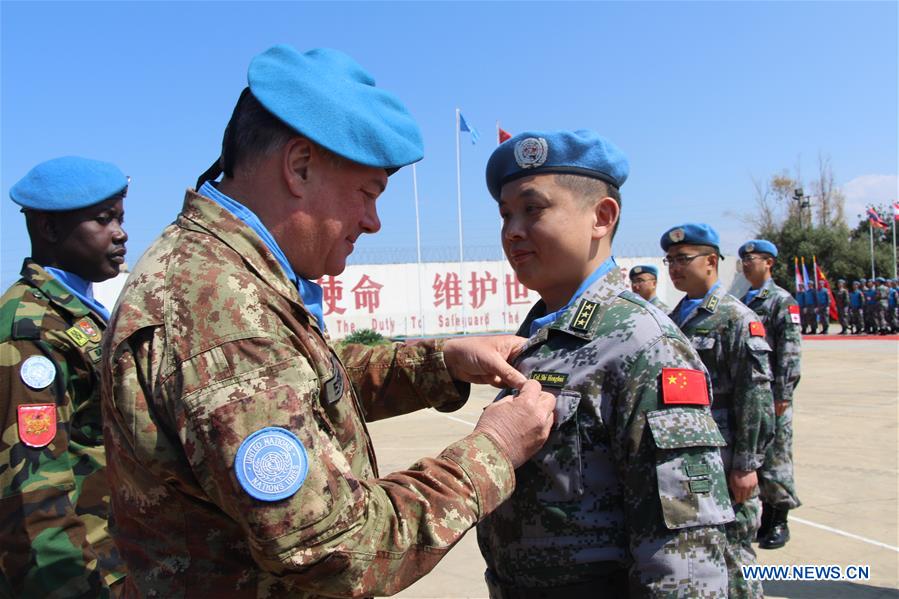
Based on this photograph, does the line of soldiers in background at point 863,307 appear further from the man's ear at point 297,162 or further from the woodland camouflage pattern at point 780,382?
the man's ear at point 297,162

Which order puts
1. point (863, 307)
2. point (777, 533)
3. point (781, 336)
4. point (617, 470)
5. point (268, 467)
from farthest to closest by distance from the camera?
point (863, 307) < point (781, 336) < point (777, 533) < point (617, 470) < point (268, 467)

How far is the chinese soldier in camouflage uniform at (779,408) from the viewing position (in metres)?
5.14

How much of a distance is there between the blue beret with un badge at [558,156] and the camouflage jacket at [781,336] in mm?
3823

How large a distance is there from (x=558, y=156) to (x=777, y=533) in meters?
4.21

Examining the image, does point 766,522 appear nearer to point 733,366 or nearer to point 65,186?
point 733,366

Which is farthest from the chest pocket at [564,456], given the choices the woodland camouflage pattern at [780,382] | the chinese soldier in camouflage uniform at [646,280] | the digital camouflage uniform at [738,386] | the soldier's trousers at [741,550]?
the chinese soldier in camouflage uniform at [646,280]

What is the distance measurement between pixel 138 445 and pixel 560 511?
1133 millimetres

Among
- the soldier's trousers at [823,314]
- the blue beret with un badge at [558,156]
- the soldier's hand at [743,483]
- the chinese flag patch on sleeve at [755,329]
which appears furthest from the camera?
the soldier's trousers at [823,314]

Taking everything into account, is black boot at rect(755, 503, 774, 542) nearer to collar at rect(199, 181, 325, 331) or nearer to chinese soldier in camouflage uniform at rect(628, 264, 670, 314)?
chinese soldier in camouflage uniform at rect(628, 264, 670, 314)

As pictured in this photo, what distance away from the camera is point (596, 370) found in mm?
1918

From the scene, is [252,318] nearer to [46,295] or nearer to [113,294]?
[46,295]

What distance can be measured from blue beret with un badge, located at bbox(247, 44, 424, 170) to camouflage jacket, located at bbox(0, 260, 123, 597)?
1525mm

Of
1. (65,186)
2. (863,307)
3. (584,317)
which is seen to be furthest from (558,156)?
(863,307)

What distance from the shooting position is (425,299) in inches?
914
